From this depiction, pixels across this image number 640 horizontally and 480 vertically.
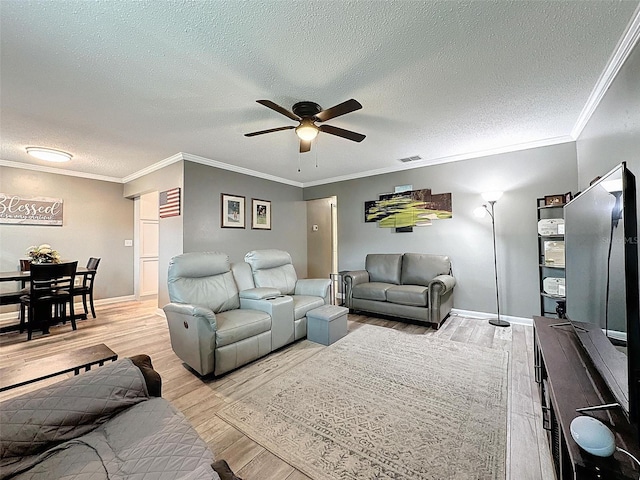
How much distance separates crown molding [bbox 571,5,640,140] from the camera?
166 cm

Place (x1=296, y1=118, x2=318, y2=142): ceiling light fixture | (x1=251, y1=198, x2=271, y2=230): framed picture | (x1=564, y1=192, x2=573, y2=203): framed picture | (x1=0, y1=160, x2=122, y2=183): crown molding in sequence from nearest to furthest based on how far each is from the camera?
(x1=296, y1=118, x2=318, y2=142): ceiling light fixture < (x1=564, y1=192, x2=573, y2=203): framed picture < (x1=0, y1=160, x2=122, y2=183): crown molding < (x1=251, y1=198, x2=271, y2=230): framed picture

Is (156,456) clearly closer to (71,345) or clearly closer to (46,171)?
(71,345)

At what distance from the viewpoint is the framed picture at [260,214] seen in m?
5.02

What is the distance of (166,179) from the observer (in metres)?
4.30

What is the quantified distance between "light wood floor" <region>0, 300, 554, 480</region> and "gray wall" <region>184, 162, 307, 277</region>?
143 centimetres

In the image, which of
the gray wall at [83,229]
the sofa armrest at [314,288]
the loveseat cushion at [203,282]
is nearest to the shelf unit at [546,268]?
the sofa armrest at [314,288]

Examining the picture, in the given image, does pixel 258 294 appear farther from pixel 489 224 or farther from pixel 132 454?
pixel 489 224

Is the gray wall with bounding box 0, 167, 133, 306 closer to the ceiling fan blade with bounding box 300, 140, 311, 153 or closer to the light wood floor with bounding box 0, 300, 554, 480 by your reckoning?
the light wood floor with bounding box 0, 300, 554, 480

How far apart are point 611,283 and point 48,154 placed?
18.6 ft

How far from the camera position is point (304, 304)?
10.5 ft

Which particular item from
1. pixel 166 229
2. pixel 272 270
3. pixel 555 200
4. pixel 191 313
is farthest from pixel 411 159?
pixel 166 229

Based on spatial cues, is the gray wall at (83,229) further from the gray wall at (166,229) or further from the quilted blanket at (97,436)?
the quilted blanket at (97,436)

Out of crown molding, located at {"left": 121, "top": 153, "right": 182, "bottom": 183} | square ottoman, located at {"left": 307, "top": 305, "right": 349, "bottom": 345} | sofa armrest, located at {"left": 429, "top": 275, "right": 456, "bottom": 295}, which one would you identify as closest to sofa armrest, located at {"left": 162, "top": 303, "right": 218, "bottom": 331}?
square ottoman, located at {"left": 307, "top": 305, "right": 349, "bottom": 345}

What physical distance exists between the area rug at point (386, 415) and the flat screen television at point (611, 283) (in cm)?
75
